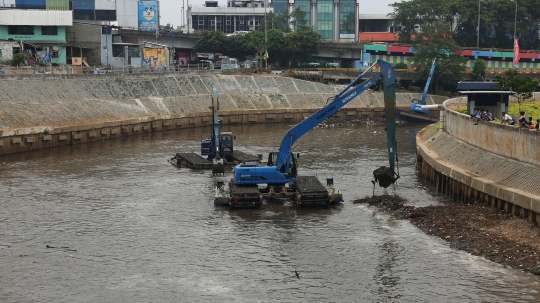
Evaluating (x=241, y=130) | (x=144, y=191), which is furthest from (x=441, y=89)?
(x=144, y=191)

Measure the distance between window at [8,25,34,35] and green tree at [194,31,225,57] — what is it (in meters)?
40.2

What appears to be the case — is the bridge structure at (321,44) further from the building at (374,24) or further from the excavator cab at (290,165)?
the excavator cab at (290,165)

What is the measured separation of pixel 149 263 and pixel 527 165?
69.5ft

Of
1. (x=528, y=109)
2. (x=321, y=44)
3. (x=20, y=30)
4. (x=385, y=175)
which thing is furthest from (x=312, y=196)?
(x=321, y=44)

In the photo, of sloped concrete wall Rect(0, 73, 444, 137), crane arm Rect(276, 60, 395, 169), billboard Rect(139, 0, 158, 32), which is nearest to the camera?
crane arm Rect(276, 60, 395, 169)

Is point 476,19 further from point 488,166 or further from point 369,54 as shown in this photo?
point 488,166

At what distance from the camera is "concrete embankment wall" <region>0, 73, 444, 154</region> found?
249 ft

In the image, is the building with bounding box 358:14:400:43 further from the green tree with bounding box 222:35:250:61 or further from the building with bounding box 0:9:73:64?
the building with bounding box 0:9:73:64

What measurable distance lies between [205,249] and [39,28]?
82775 millimetres

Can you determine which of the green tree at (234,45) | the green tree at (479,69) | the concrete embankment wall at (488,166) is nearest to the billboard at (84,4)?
the green tree at (234,45)

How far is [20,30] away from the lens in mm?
112312

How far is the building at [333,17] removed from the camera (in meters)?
175

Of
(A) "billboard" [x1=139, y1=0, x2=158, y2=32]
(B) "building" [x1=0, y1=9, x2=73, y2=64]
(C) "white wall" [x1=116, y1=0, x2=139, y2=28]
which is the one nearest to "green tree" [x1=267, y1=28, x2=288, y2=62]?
(A) "billboard" [x1=139, y1=0, x2=158, y2=32]

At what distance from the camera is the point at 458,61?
404 ft
